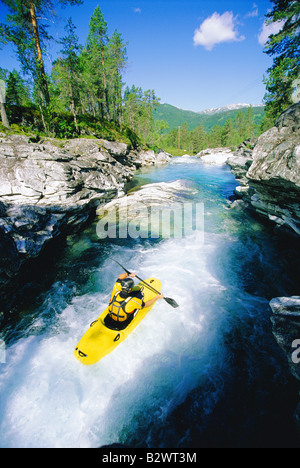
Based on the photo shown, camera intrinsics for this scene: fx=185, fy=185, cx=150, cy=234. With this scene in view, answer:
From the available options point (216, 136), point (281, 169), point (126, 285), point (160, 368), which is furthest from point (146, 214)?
point (216, 136)

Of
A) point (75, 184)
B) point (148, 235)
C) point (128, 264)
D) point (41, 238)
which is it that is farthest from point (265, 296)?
point (75, 184)

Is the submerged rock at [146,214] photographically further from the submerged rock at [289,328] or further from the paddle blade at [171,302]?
the submerged rock at [289,328]

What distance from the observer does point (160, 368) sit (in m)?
5.02

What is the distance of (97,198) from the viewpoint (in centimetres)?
1362

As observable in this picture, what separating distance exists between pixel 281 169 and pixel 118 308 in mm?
8078

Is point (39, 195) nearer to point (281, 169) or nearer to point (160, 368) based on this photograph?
point (160, 368)

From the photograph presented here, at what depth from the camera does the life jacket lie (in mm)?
5133

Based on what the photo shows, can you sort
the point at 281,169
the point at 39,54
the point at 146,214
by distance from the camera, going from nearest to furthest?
the point at 281,169, the point at 146,214, the point at 39,54

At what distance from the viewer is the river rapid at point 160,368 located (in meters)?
3.90

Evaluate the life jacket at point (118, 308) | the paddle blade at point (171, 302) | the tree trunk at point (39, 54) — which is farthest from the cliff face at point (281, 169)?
the tree trunk at point (39, 54)

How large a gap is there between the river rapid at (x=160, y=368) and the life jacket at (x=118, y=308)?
106 centimetres

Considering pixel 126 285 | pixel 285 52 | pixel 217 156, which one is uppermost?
pixel 285 52

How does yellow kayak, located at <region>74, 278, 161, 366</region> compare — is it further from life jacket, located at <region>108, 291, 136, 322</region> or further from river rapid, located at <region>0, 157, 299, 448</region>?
river rapid, located at <region>0, 157, 299, 448</region>

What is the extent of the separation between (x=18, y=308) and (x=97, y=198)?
8.75 meters
